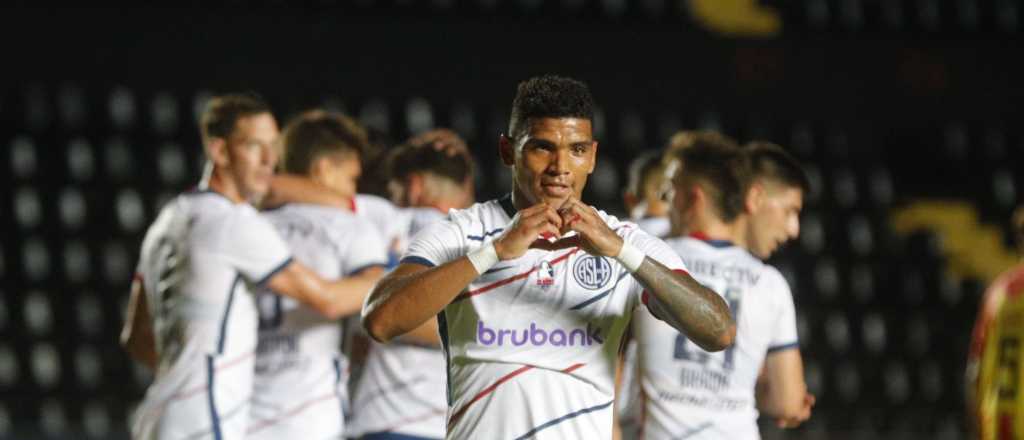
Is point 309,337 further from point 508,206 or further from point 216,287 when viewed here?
point 508,206

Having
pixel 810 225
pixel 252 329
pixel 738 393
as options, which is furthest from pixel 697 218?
pixel 810 225

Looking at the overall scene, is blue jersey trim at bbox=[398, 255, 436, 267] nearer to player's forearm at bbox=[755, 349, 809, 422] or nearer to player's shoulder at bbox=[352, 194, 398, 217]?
Result: player's forearm at bbox=[755, 349, 809, 422]

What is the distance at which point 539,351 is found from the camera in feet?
9.50

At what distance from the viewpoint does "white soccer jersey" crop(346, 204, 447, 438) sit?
4484mm

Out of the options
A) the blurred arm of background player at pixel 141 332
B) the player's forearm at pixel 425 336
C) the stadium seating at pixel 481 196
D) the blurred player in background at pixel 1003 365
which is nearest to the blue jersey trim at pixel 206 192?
the blurred arm of background player at pixel 141 332

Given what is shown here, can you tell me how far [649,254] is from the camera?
2.91 metres

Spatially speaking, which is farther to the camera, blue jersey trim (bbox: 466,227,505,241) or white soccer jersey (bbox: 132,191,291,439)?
white soccer jersey (bbox: 132,191,291,439)

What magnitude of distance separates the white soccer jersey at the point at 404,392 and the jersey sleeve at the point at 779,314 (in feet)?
3.19

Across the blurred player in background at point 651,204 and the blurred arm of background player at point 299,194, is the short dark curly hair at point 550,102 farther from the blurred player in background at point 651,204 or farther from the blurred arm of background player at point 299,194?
Result: the blurred arm of background player at point 299,194

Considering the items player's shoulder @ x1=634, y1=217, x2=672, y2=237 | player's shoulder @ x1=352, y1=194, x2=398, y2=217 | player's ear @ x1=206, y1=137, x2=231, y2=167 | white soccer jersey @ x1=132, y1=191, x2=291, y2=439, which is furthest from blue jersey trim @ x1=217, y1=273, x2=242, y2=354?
player's shoulder @ x1=634, y1=217, x2=672, y2=237

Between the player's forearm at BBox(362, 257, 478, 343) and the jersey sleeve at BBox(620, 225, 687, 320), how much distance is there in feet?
1.13

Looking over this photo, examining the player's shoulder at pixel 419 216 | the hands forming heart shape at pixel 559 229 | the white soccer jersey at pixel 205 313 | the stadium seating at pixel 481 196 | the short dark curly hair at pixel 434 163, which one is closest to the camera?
the hands forming heart shape at pixel 559 229

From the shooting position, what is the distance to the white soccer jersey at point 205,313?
12.6ft

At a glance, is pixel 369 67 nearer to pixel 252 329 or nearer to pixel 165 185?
pixel 165 185
